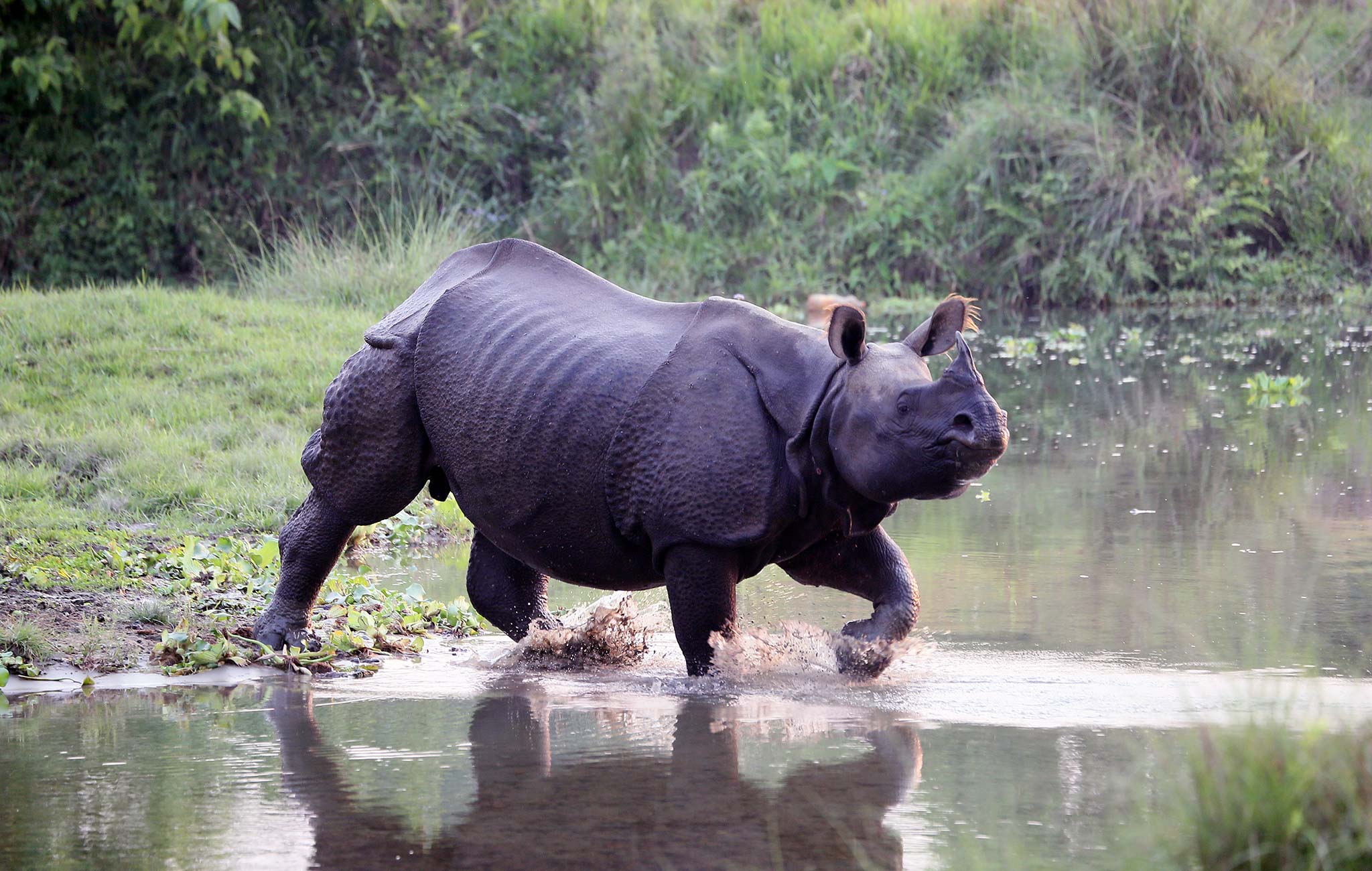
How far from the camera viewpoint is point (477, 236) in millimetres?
15539

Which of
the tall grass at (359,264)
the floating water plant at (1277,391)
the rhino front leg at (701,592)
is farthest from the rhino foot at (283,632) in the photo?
the floating water plant at (1277,391)

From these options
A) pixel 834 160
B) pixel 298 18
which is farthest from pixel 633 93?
pixel 298 18

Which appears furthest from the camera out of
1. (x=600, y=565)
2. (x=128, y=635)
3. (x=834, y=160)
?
(x=834, y=160)

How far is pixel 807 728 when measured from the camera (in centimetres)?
447

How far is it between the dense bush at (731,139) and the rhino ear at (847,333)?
10.5m

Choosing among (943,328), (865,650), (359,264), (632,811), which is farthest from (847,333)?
(359,264)

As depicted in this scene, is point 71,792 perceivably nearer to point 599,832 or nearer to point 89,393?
point 599,832

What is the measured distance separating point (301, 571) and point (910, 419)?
2.32 meters

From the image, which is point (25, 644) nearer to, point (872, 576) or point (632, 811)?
point (632, 811)

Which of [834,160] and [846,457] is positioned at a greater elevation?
[834,160]

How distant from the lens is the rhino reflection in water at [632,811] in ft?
11.3

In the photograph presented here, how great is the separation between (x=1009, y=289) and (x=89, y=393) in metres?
9.30

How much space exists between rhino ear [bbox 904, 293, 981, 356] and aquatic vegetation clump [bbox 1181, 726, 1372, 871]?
6.03 ft

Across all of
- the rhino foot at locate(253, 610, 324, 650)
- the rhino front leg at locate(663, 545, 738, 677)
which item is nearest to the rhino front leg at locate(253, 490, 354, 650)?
the rhino foot at locate(253, 610, 324, 650)
